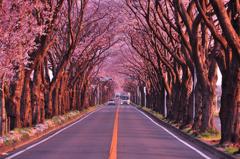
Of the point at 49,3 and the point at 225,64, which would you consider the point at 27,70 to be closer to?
the point at 49,3

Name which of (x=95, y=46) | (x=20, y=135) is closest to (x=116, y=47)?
(x=95, y=46)

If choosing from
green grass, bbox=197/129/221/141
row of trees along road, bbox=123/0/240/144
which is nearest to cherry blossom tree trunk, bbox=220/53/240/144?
row of trees along road, bbox=123/0/240/144

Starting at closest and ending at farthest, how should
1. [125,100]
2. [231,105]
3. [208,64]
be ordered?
[231,105]
[208,64]
[125,100]

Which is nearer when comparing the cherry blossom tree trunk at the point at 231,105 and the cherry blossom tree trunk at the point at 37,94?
the cherry blossom tree trunk at the point at 231,105

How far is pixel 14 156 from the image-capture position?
18859 mm

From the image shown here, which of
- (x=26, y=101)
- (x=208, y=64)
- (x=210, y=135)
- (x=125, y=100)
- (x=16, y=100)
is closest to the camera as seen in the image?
(x=210, y=135)

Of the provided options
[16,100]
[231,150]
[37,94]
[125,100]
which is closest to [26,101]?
[16,100]

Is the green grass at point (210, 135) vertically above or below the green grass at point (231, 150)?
above

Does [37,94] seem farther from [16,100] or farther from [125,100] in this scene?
[125,100]

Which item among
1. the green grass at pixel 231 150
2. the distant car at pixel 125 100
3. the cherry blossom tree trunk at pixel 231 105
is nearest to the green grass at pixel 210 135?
the cherry blossom tree trunk at pixel 231 105

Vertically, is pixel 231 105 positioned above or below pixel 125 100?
below

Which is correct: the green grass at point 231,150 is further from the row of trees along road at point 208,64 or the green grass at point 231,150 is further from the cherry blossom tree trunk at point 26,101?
the cherry blossom tree trunk at point 26,101

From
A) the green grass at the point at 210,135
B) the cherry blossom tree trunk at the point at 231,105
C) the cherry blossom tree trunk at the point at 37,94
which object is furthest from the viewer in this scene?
the cherry blossom tree trunk at the point at 37,94

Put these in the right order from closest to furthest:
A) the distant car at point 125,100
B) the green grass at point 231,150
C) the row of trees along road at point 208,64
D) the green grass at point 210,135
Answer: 1. the green grass at point 231,150
2. the row of trees along road at point 208,64
3. the green grass at point 210,135
4. the distant car at point 125,100
